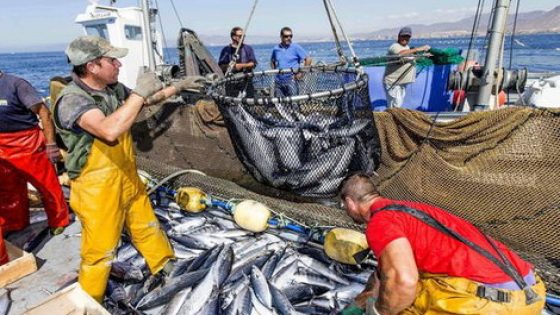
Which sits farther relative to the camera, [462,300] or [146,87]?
[146,87]

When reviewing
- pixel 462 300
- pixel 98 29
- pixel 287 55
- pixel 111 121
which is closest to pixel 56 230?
pixel 111 121

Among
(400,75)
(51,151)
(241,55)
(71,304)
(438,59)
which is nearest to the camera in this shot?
(71,304)

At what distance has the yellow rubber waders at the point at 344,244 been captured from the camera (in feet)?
12.7

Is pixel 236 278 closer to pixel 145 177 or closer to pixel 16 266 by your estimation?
pixel 16 266

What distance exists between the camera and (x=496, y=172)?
362cm

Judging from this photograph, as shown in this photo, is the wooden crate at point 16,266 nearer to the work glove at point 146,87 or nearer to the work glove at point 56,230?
the work glove at point 56,230

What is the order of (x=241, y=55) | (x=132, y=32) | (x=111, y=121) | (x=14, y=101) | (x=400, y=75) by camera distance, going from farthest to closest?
(x=132, y=32) → (x=241, y=55) → (x=400, y=75) → (x=14, y=101) → (x=111, y=121)

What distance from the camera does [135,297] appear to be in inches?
150

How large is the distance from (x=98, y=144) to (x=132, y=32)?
1226 centimetres

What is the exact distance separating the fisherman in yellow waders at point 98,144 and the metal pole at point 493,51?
388 cm

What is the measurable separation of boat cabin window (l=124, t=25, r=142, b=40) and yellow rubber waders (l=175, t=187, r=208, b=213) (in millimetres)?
10444

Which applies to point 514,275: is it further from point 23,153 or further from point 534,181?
point 23,153

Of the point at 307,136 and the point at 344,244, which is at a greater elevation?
the point at 307,136

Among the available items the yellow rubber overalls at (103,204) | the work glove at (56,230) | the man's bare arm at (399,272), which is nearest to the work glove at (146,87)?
the yellow rubber overalls at (103,204)
